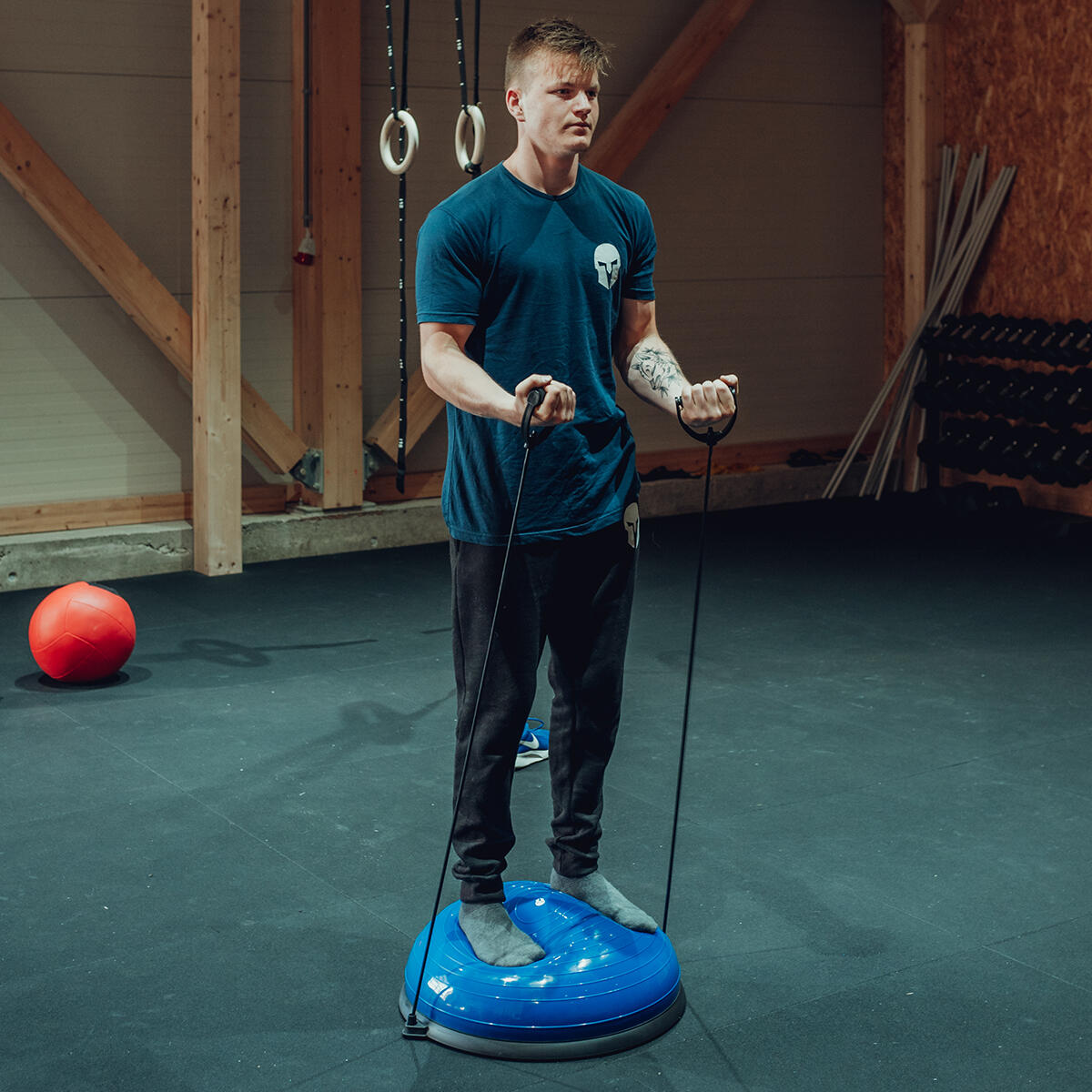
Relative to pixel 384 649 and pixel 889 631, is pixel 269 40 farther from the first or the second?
pixel 889 631

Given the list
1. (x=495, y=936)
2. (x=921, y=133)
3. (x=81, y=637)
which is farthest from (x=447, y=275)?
(x=921, y=133)

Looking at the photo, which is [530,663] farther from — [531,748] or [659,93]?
[659,93]

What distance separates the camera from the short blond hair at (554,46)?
2387 mm

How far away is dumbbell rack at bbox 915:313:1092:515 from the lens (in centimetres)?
756

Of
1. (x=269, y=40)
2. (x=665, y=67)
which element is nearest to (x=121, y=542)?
(x=269, y=40)

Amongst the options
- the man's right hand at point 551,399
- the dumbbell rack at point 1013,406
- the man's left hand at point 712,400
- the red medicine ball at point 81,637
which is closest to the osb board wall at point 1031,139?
the dumbbell rack at point 1013,406

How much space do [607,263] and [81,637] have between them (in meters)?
2.78

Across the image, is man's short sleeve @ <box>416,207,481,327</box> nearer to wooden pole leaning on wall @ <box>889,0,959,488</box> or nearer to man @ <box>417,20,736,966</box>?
man @ <box>417,20,736,966</box>

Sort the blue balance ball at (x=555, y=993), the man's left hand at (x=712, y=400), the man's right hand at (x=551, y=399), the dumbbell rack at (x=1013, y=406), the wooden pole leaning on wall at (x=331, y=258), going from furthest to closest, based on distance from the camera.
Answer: the dumbbell rack at (x=1013, y=406)
the wooden pole leaning on wall at (x=331, y=258)
the blue balance ball at (x=555, y=993)
the man's left hand at (x=712, y=400)
the man's right hand at (x=551, y=399)

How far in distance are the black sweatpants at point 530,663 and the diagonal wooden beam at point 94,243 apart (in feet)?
13.8

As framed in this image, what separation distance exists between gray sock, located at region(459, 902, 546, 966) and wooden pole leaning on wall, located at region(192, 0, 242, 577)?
4.17 metres

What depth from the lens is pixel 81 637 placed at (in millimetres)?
4711

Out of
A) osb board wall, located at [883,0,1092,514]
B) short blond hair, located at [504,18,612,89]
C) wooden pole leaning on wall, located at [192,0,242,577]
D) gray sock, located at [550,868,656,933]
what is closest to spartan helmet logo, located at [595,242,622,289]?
short blond hair, located at [504,18,612,89]

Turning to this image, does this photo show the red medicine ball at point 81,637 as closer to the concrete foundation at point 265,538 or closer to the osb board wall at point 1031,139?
the concrete foundation at point 265,538
